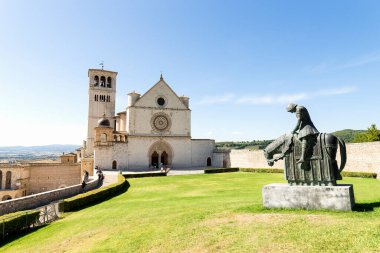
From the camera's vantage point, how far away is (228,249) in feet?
21.6

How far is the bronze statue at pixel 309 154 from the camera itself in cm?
936

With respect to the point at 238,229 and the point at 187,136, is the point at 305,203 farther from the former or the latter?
the point at 187,136

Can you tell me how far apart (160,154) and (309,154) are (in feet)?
135

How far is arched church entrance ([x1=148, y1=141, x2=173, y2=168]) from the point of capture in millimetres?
49125

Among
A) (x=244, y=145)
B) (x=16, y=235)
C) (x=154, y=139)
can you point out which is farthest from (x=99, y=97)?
(x=244, y=145)

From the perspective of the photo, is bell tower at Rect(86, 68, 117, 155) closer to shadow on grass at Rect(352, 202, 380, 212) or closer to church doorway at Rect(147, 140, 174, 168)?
church doorway at Rect(147, 140, 174, 168)

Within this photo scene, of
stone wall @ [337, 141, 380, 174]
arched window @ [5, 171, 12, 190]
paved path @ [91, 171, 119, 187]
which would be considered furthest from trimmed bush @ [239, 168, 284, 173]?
arched window @ [5, 171, 12, 190]

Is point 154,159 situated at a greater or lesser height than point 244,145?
lesser

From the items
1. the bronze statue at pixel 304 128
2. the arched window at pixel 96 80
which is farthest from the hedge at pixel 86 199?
the arched window at pixel 96 80

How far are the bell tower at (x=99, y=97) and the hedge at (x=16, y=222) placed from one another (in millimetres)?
42841

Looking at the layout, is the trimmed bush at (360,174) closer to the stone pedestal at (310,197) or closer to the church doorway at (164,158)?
the stone pedestal at (310,197)

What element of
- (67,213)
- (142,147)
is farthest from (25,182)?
(67,213)

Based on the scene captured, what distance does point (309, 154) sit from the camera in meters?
9.67

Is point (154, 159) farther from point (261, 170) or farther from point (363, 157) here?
point (363, 157)
